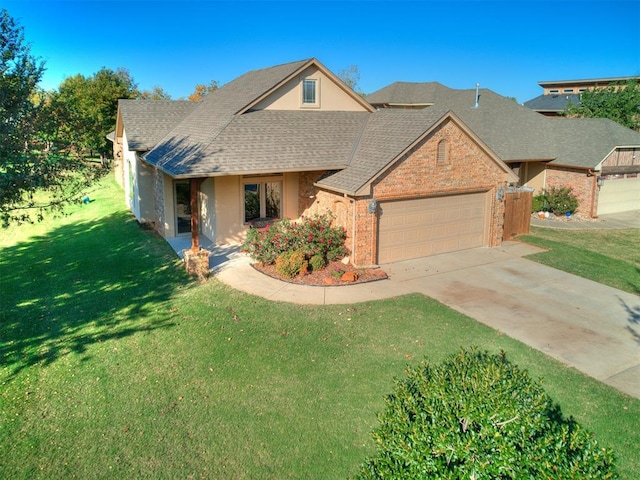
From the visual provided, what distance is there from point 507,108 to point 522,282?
16305mm

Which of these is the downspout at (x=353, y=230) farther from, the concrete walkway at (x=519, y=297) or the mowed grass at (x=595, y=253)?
the mowed grass at (x=595, y=253)

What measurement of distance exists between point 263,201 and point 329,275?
16.8 ft

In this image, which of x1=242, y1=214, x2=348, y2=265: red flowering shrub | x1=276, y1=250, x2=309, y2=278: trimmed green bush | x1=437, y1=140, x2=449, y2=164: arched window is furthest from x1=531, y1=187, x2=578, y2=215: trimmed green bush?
x1=276, y1=250, x2=309, y2=278: trimmed green bush

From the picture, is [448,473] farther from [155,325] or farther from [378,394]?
[155,325]

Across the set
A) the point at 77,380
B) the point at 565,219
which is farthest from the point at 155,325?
the point at 565,219

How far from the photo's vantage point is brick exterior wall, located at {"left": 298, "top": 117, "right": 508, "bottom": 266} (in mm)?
15180

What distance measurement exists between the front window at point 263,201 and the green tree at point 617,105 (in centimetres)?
2723

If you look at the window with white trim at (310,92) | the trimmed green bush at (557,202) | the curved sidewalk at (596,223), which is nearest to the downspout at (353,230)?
the window with white trim at (310,92)

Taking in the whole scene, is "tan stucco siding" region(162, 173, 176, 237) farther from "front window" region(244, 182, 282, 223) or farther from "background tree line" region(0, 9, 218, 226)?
"background tree line" region(0, 9, 218, 226)

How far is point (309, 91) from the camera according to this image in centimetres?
1925

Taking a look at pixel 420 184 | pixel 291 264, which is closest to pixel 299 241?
pixel 291 264

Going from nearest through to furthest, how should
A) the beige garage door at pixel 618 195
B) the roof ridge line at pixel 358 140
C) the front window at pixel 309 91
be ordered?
the roof ridge line at pixel 358 140 → the front window at pixel 309 91 → the beige garage door at pixel 618 195

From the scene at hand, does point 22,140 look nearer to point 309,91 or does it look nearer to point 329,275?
point 329,275

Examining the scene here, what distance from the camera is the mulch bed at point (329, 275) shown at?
14172mm
